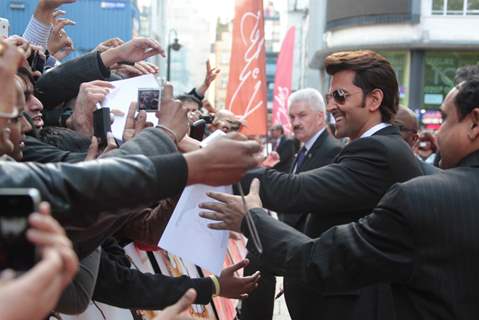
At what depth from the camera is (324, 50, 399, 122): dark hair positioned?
3.74 meters

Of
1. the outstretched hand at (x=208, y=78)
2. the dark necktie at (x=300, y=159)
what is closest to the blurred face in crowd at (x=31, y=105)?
the outstretched hand at (x=208, y=78)

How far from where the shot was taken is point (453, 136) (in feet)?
8.82

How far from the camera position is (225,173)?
1.94 meters

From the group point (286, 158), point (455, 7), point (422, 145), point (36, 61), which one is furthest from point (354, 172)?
point (455, 7)

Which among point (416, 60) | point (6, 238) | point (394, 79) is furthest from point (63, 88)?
point (416, 60)

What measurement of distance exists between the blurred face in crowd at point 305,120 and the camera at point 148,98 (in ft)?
12.3

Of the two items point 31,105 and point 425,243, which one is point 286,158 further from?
point 425,243

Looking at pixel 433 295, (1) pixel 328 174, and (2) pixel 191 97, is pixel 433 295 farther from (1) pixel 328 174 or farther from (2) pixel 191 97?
(2) pixel 191 97

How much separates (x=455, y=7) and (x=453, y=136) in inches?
1078

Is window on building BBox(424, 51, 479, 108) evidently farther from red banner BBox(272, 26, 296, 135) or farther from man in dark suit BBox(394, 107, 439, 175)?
man in dark suit BBox(394, 107, 439, 175)

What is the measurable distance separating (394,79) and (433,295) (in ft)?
5.30

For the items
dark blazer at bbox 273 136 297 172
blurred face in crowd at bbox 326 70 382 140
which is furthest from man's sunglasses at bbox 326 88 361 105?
dark blazer at bbox 273 136 297 172

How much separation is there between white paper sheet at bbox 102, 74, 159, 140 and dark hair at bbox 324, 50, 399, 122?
1.26m

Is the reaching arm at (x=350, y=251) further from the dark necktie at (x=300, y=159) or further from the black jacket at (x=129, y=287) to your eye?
the dark necktie at (x=300, y=159)
